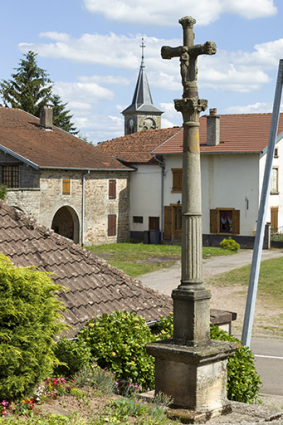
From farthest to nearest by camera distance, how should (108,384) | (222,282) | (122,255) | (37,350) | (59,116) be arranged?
(59,116) → (122,255) → (222,282) → (108,384) → (37,350)

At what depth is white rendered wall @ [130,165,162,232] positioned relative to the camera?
4147cm

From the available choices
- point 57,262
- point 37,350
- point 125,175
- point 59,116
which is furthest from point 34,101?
point 37,350

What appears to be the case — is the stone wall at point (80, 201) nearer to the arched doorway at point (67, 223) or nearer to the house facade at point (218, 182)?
the arched doorway at point (67, 223)

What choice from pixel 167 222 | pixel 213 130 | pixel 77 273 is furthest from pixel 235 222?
pixel 77 273

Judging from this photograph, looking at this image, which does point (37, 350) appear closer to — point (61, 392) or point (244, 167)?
point (61, 392)

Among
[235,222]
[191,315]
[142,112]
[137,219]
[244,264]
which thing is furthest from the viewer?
→ [142,112]

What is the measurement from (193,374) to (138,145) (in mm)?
37973

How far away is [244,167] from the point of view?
128 feet

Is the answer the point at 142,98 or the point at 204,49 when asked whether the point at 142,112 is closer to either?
the point at 142,98

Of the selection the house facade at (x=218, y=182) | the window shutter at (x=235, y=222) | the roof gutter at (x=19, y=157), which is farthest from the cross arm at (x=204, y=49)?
the window shutter at (x=235, y=222)

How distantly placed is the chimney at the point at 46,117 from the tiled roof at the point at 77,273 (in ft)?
100

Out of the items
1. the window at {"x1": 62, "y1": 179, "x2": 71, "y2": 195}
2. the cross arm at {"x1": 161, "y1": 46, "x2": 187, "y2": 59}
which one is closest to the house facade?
the window at {"x1": 62, "y1": 179, "x2": 71, "y2": 195}

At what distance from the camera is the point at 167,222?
1617 inches

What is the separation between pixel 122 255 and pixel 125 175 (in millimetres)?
8342
